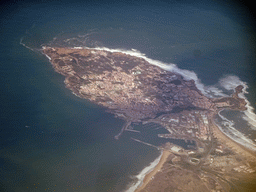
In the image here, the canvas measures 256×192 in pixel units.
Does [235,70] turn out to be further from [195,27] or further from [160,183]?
[160,183]

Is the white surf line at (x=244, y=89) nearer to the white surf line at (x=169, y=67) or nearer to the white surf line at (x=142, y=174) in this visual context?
the white surf line at (x=169, y=67)

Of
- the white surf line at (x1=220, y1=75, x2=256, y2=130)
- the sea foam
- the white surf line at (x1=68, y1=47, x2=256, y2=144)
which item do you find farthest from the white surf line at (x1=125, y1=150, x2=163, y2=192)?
the white surf line at (x1=68, y1=47, x2=256, y2=144)

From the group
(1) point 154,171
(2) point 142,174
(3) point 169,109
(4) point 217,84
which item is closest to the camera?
(2) point 142,174

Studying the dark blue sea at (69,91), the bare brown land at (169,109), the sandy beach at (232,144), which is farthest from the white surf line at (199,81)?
the sandy beach at (232,144)

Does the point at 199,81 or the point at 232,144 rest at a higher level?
the point at 199,81

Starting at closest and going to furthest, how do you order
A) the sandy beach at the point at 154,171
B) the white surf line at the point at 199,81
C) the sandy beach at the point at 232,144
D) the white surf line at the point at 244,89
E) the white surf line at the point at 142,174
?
the white surf line at the point at 142,174, the sandy beach at the point at 154,171, the sandy beach at the point at 232,144, the white surf line at the point at 244,89, the white surf line at the point at 199,81

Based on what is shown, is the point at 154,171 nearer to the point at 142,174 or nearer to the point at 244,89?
the point at 142,174

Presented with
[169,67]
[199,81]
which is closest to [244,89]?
[199,81]
